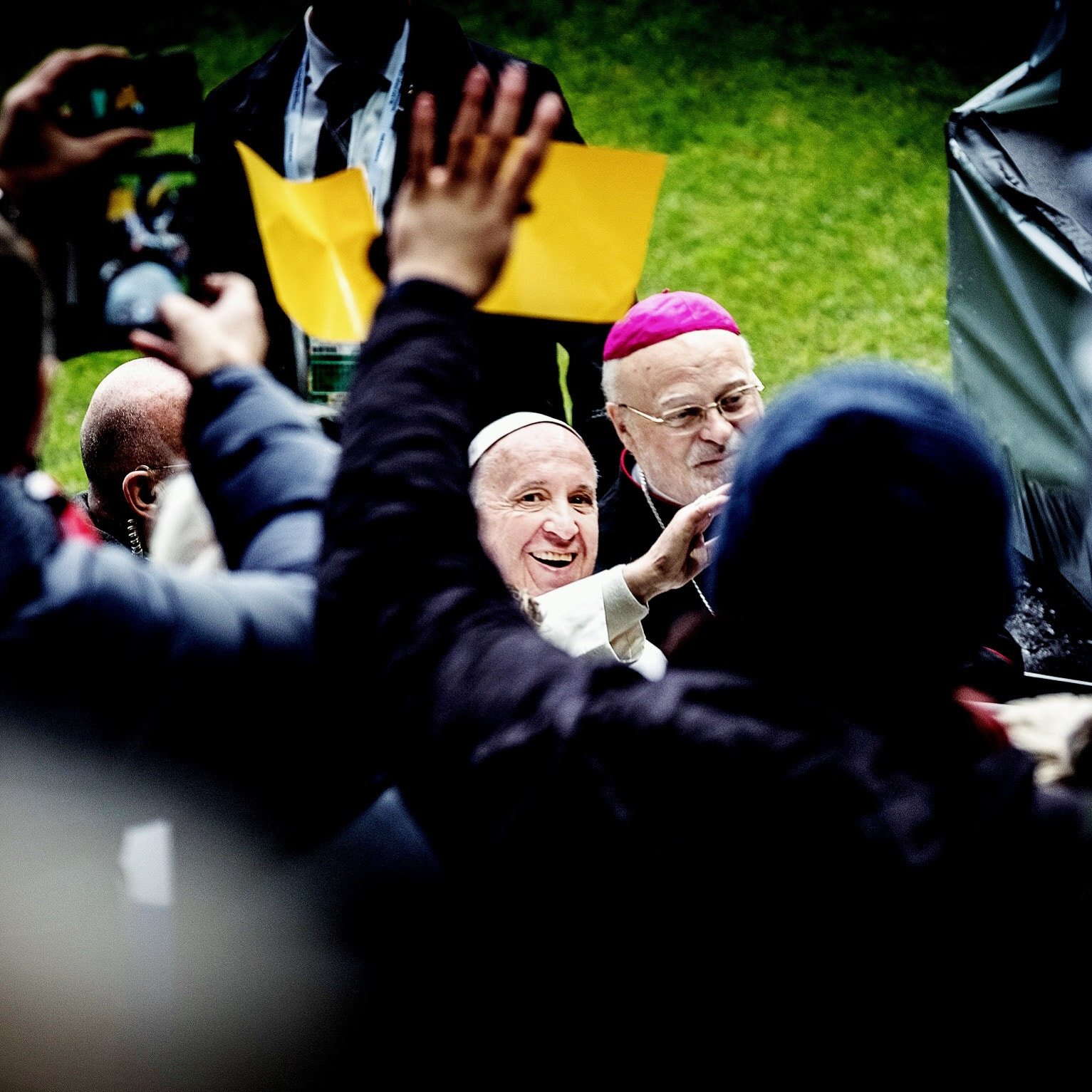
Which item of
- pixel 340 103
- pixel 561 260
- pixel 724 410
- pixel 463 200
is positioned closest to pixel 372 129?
pixel 340 103

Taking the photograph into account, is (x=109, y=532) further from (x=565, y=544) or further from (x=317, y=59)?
(x=317, y=59)

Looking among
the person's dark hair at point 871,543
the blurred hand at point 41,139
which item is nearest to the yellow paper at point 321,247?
the blurred hand at point 41,139

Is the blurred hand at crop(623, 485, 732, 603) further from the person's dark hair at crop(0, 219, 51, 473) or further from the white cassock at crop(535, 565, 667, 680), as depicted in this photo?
the person's dark hair at crop(0, 219, 51, 473)

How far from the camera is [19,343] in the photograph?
91 centimetres

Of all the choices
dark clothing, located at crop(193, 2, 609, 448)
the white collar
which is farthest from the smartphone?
the white collar

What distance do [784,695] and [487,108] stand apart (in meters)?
1.79

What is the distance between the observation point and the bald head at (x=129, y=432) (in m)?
2.44

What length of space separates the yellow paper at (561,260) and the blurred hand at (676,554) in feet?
2.57

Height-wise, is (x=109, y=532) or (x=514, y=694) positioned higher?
(x=514, y=694)

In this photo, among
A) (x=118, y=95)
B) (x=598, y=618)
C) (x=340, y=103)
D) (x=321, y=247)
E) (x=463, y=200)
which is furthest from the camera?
(x=340, y=103)

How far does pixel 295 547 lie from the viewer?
1028 mm

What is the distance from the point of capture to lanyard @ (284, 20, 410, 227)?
2512mm

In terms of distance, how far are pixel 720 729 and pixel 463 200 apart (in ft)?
1.57

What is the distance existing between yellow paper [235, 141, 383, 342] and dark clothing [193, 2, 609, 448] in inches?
32.9
